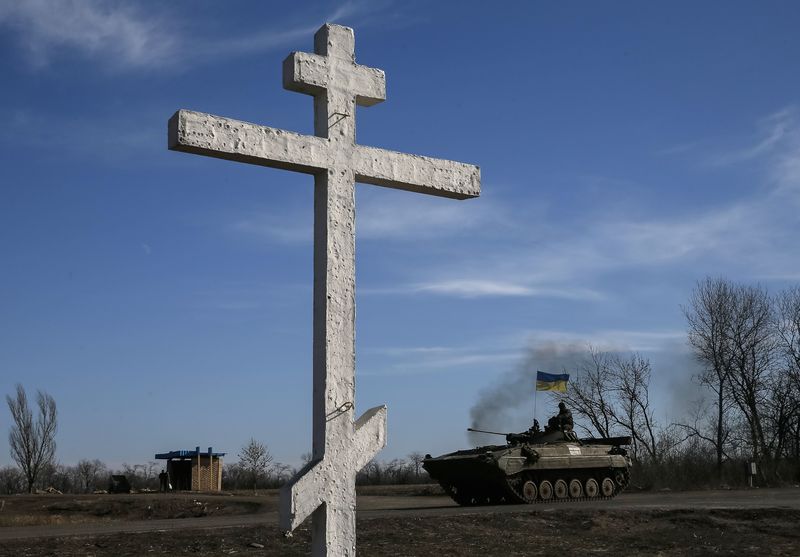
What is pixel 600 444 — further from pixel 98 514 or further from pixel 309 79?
pixel 309 79

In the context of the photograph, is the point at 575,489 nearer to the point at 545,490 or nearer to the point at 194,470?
the point at 545,490

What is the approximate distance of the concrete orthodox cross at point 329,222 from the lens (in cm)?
456

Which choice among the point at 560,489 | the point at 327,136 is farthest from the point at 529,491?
the point at 327,136

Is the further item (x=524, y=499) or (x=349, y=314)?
(x=524, y=499)

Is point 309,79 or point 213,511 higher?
point 309,79

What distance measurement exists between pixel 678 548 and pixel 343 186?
7204 millimetres

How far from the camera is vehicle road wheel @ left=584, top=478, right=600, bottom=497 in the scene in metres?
22.6

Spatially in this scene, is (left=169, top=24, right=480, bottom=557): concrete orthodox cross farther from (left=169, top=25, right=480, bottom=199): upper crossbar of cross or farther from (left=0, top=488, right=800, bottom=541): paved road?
(left=0, top=488, right=800, bottom=541): paved road

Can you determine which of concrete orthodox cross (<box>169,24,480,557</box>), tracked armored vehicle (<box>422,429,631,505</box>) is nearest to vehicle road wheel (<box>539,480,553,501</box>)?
tracked armored vehicle (<box>422,429,631,505</box>)

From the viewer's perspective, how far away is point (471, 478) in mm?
21391

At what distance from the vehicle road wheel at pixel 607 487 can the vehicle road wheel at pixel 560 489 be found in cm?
137

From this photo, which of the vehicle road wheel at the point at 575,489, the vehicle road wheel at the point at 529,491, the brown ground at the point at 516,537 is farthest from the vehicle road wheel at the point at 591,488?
the brown ground at the point at 516,537

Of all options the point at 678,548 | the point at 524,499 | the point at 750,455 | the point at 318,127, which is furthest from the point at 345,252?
the point at 750,455

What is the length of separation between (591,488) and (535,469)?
210cm
